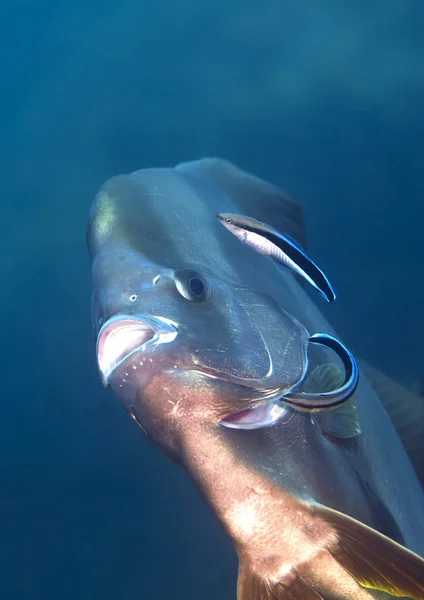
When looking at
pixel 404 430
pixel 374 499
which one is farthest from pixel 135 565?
pixel 374 499

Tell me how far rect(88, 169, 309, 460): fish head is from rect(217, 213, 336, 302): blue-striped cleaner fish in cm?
23

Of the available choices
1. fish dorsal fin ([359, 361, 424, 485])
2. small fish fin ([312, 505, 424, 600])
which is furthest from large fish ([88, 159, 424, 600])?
fish dorsal fin ([359, 361, 424, 485])

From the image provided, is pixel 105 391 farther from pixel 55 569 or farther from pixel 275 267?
pixel 275 267

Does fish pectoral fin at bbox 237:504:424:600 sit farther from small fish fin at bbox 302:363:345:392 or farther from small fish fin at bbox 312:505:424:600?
small fish fin at bbox 302:363:345:392

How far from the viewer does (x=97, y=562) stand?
608cm

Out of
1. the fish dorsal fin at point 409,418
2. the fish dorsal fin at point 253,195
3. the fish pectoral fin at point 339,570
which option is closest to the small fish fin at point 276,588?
the fish pectoral fin at point 339,570

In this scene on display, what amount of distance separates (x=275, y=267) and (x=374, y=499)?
919mm

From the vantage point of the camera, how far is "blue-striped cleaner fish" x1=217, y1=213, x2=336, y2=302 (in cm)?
113

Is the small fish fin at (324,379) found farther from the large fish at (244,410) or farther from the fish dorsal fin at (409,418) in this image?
the fish dorsal fin at (409,418)

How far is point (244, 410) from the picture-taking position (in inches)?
47.3

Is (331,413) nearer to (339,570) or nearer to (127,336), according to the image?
(339,570)

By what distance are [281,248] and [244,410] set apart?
0.46 metres

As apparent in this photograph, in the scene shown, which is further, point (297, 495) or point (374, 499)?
point (374, 499)

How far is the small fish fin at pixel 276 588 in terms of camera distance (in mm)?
1178
